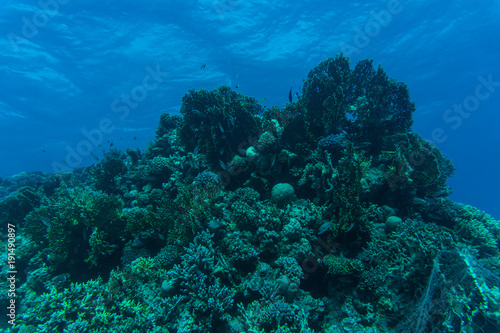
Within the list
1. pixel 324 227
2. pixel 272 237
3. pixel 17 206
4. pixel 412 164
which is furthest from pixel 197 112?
pixel 17 206

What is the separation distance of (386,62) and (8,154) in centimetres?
9860

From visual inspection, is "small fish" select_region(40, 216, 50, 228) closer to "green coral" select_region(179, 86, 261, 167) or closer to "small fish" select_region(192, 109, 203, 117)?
"green coral" select_region(179, 86, 261, 167)

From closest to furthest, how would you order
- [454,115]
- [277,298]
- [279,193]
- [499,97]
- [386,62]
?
1. [277,298]
2. [279,193]
3. [386,62]
4. [499,97]
5. [454,115]

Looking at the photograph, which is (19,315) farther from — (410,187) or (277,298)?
(410,187)

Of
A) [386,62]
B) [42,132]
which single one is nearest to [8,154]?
[42,132]

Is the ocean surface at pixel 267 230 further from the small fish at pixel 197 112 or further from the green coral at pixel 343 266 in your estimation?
the small fish at pixel 197 112

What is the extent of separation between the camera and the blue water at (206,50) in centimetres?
2505

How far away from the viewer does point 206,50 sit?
32.2m

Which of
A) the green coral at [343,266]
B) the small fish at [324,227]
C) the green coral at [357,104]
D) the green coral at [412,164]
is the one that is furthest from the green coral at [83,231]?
the green coral at [412,164]

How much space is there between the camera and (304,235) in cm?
667

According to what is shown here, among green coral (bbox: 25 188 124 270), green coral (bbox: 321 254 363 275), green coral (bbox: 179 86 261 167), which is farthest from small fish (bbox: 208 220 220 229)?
green coral (bbox: 179 86 261 167)

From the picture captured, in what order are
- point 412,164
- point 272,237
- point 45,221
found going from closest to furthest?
1. point 272,237
2. point 45,221
3. point 412,164

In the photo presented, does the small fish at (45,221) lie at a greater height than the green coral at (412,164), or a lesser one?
lesser

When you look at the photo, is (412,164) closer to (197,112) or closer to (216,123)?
(216,123)
